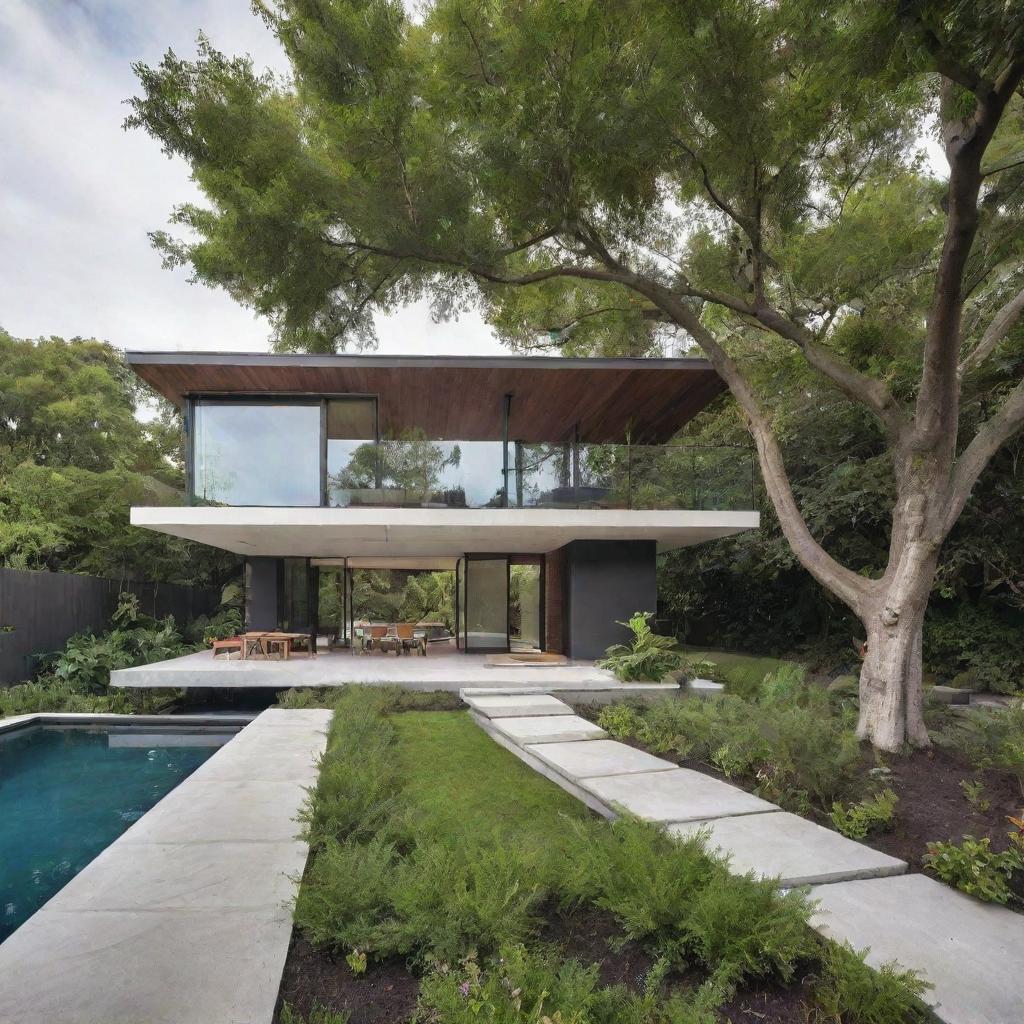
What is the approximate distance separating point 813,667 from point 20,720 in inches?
597

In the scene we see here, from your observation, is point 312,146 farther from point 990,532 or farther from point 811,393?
point 990,532

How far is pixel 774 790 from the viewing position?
496cm

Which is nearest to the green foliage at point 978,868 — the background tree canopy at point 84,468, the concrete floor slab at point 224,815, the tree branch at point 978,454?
the tree branch at point 978,454

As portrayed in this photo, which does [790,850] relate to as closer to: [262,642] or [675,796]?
[675,796]

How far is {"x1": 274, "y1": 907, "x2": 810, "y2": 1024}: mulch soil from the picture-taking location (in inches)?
104

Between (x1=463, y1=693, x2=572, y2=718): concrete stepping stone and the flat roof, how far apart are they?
5142 mm

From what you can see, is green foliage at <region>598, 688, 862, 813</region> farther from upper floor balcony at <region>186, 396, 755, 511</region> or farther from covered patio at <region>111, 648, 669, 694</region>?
upper floor balcony at <region>186, 396, 755, 511</region>

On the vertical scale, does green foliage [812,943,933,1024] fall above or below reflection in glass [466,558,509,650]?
below

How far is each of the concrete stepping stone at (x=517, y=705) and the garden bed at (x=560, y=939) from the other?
423cm

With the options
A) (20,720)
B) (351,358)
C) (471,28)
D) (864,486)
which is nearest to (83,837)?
(20,720)

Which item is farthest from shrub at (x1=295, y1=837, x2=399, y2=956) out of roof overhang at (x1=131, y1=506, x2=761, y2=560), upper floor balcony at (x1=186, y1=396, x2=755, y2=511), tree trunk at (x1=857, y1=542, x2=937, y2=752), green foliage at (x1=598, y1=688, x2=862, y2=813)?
upper floor balcony at (x1=186, y1=396, x2=755, y2=511)

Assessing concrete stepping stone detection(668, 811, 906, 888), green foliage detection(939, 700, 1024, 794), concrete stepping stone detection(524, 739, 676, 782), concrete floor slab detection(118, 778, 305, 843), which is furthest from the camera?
concrete stepping stone detection(524, 739, 676, 782)

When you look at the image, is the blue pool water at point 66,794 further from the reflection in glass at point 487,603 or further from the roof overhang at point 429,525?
the reflection in glass at point 487,603

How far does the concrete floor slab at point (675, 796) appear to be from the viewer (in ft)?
14.8
